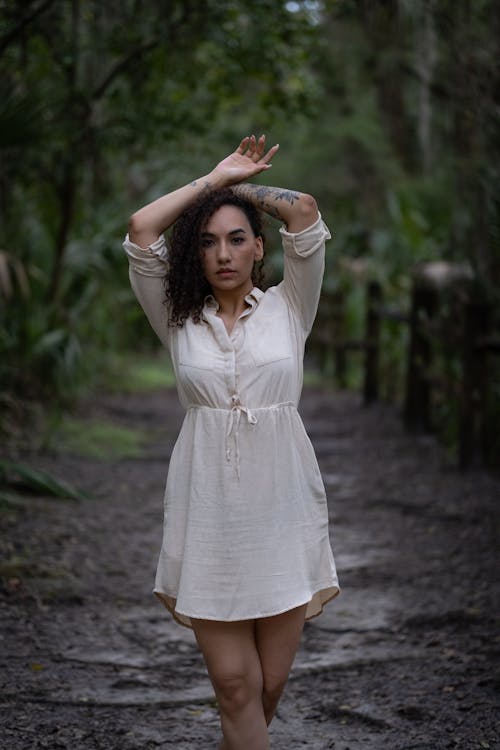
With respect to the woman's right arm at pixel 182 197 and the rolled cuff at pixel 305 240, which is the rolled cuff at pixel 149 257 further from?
the rolled cuff at pixel 305 240

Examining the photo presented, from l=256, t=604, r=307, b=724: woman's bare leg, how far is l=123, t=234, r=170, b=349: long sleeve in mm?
860

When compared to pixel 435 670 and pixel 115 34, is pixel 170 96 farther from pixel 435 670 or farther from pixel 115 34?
pixel 435 670

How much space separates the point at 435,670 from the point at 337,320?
10.3m

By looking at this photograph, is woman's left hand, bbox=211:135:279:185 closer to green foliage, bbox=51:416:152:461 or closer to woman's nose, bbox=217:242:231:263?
woman's nose, bbox=217:242:231:263

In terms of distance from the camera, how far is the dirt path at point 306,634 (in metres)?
3.40

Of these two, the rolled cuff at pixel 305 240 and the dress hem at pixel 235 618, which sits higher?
the rolled cuff at pixel 305 240

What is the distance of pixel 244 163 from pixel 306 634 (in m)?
2.22

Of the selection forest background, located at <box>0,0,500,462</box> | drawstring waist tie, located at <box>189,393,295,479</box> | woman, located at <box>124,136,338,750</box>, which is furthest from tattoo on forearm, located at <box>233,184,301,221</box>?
forest background, located at <box>0,0,500,462</box>

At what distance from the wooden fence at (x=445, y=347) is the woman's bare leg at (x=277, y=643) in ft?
13.4

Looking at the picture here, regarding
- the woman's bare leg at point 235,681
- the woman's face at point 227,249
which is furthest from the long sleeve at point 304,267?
the woman's bare leg at point 235,681

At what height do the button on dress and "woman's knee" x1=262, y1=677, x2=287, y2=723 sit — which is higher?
the button on dress

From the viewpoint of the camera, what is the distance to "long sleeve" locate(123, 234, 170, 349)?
2984 mm

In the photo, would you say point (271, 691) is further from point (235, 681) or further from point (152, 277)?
point (152, 277)

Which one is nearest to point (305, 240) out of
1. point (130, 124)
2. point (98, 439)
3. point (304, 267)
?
point (304, 267)
